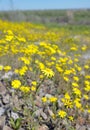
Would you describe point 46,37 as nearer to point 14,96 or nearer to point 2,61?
point 2,61

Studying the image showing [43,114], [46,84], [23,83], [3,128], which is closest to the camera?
[3,128]

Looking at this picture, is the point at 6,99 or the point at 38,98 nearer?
the point at 6,99

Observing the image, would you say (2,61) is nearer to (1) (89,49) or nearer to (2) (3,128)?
(2) (3,128)

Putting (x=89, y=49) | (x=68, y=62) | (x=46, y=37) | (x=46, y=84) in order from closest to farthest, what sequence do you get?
(x=46, y=84), (x=68, y=62), (x=46, y=37), (x=89, y=49)

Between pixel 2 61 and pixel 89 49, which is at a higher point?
pixel 2 61

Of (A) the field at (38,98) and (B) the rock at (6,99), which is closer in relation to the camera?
(A) the field at (38,98)

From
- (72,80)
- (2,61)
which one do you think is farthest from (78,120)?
(2,61)

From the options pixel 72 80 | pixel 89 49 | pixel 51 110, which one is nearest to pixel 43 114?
pixel 51 110

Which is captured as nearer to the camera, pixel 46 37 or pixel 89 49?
pixel 46 37

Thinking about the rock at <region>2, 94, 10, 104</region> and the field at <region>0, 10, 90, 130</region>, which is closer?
the field at <region>0, 10, 90, 130</region>
